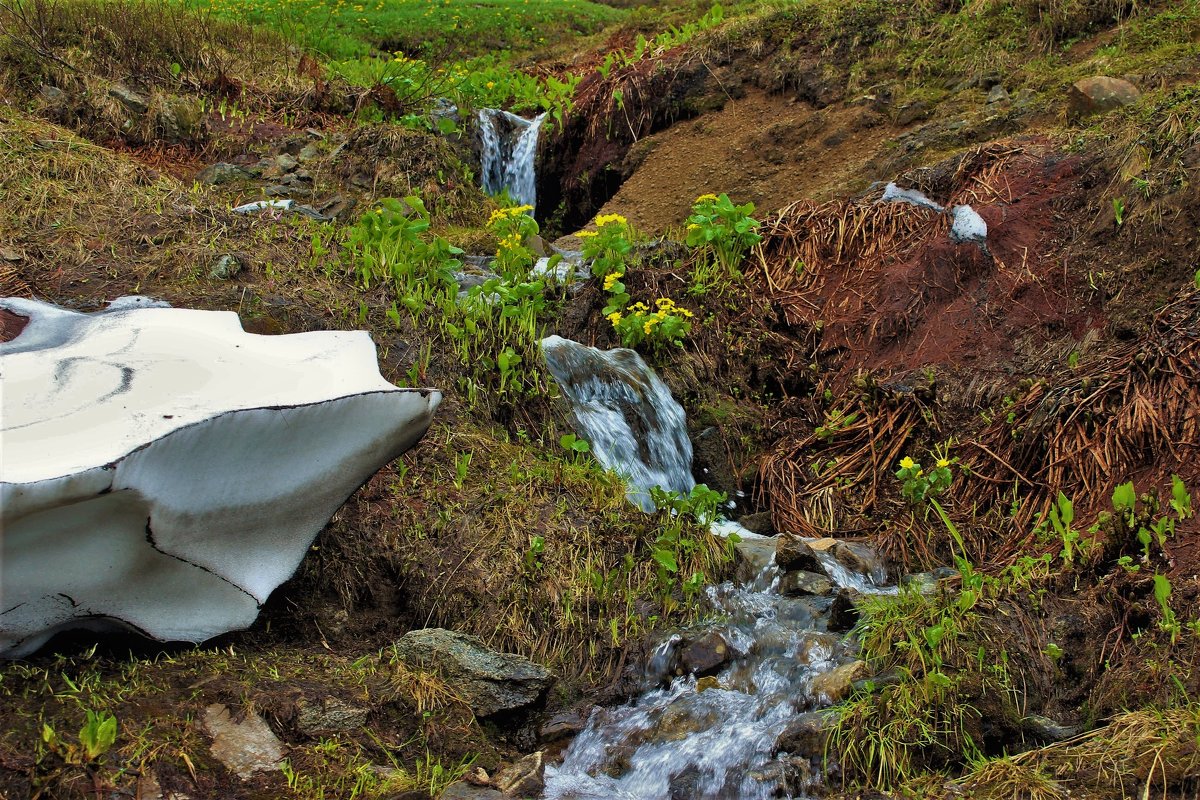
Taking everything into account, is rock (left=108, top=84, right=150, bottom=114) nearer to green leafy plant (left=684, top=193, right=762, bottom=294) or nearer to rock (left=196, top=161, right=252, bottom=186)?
rock (left=196, top=161, right=252, bottom=186)

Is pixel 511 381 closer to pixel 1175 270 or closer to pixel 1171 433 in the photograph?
pixel 1171 433

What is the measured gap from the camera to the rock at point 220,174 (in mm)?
7516

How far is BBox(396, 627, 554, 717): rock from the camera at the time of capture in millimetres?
3557

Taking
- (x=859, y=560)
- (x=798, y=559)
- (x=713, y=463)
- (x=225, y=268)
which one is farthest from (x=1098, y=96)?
(x=225, y=268)

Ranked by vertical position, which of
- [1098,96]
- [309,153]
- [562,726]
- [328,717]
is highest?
[309,153]

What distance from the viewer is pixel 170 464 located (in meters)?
2.96

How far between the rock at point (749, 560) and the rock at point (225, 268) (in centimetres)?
288

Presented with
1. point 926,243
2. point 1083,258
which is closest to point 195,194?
point 926,243

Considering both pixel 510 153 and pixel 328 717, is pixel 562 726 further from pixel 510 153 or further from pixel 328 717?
pixel 510 153

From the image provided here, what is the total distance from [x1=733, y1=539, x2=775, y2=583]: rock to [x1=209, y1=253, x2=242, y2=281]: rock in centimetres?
288

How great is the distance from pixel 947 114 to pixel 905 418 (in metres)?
3.38

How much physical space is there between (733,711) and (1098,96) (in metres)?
5.16

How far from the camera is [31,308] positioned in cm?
398

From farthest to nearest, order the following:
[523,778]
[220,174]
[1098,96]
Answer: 1. [220,174]
2. [1098,96]
3. [523,778]
